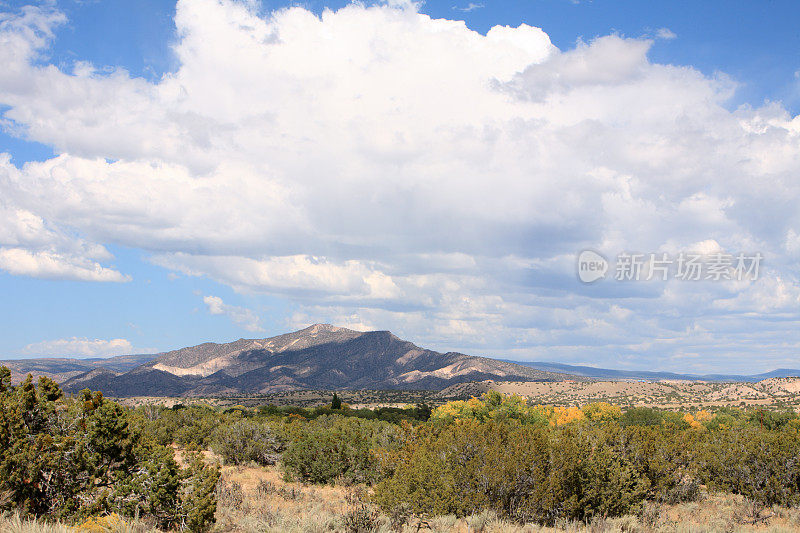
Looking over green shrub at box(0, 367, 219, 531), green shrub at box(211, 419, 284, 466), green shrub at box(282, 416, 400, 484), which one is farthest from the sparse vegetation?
green shrub at box(211, 419, 284, 466)

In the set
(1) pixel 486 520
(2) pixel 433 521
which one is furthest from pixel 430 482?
(1) pixel 486 520

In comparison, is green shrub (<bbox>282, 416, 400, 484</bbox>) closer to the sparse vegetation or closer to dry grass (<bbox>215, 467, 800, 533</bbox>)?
the sparse vegetation

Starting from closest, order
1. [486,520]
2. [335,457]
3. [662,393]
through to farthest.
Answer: [486,520] → [335,457] → [662,393]

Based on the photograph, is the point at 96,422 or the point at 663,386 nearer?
the point at 96,422

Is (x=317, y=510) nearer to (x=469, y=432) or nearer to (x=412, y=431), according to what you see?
(x=469, y=432)

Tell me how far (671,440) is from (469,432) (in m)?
8.29

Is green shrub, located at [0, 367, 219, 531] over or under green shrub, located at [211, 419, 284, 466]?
over

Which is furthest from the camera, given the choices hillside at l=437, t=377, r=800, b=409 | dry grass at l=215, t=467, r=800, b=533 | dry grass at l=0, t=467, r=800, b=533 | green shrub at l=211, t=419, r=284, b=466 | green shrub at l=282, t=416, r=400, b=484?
hillside at l=437, t=377, r=800, b=409

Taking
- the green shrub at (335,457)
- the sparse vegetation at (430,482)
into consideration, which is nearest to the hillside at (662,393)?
the sparse vegetation at (430,482)

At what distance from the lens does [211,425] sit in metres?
35.2

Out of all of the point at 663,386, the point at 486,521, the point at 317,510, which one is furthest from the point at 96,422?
the point at 663,386

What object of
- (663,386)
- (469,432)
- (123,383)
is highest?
(469,432)

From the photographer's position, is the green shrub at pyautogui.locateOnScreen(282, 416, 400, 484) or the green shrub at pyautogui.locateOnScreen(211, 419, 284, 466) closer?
the green shrub at pyautogui.locateOnScreen(282, 416, 400, 484)

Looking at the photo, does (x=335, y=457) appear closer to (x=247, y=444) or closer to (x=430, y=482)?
(x=247, y=444)
